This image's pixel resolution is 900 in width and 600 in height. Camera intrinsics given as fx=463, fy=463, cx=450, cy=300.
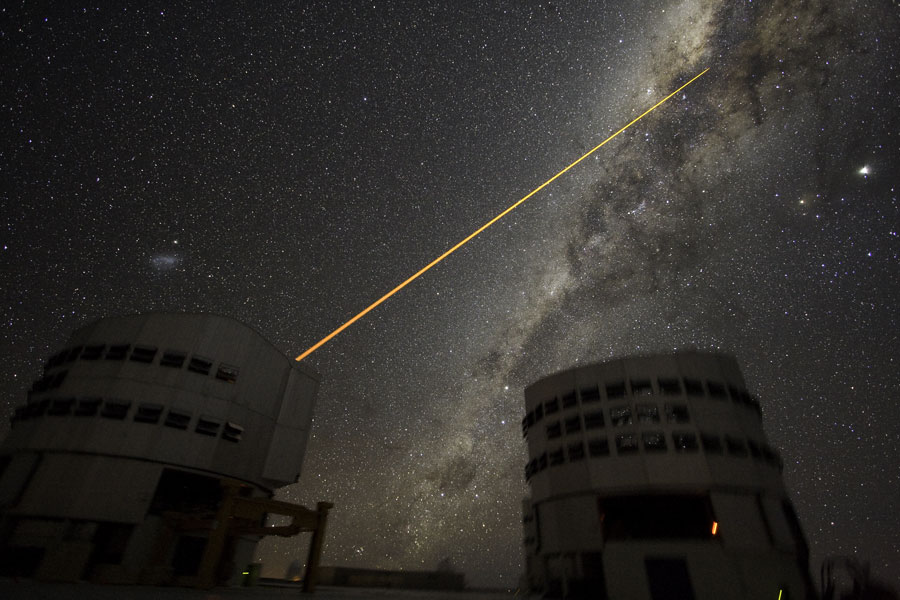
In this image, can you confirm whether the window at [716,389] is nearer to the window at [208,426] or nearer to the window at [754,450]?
the window at [754,450]

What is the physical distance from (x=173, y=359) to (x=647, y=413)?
37.2m

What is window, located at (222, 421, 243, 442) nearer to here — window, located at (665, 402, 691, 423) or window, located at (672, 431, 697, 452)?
window, located at (672, 431, 697, 452)

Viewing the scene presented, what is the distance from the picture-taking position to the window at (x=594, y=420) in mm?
40281

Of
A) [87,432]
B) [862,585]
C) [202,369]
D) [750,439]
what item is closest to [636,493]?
[750,439]

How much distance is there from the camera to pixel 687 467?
35031 millimetres

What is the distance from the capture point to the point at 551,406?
4503cm

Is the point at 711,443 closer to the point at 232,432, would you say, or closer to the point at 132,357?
the point at 232,432

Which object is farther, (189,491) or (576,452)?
(576,452)

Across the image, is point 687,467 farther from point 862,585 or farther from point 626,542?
point 862,585

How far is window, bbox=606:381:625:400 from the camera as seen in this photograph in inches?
1593

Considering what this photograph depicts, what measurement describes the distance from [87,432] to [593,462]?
36896mm

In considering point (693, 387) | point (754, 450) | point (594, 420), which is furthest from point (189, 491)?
point (754, 450)

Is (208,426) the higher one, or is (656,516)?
(208,426)

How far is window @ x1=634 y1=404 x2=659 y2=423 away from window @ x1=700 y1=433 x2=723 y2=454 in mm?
3496
